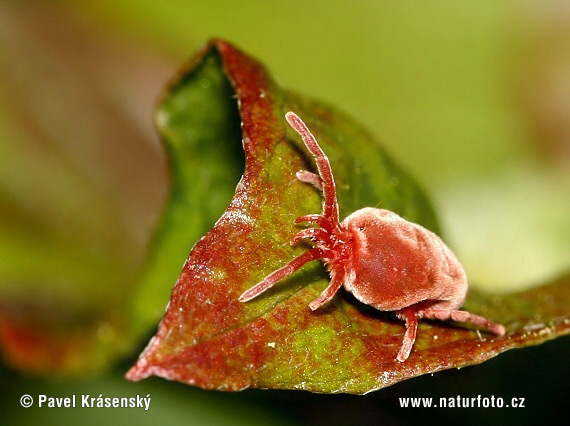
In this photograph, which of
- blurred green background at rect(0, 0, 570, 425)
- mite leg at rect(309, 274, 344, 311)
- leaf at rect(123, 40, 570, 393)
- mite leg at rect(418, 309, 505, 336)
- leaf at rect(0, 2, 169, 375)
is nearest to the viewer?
leaf at rect(123, 40, 570, 393)

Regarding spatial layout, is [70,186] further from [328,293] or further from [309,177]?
[328,293]

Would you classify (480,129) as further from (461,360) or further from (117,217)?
(461,360)

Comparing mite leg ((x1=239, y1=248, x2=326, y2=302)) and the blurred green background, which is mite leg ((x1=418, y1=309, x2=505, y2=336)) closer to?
mite leg ((x1=239, y1=248, x2=326, y2=302))

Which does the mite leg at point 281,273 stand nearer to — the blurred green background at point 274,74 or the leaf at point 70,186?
the leaf at point 70,186

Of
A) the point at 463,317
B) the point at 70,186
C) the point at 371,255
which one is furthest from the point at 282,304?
the point at 70,186

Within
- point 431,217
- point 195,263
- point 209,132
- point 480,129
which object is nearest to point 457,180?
point 480,129

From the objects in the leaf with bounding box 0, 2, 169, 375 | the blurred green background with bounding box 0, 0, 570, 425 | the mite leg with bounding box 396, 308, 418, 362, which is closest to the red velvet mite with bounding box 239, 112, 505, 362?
the mite leg with bounding box 396, 308, 418, 362
